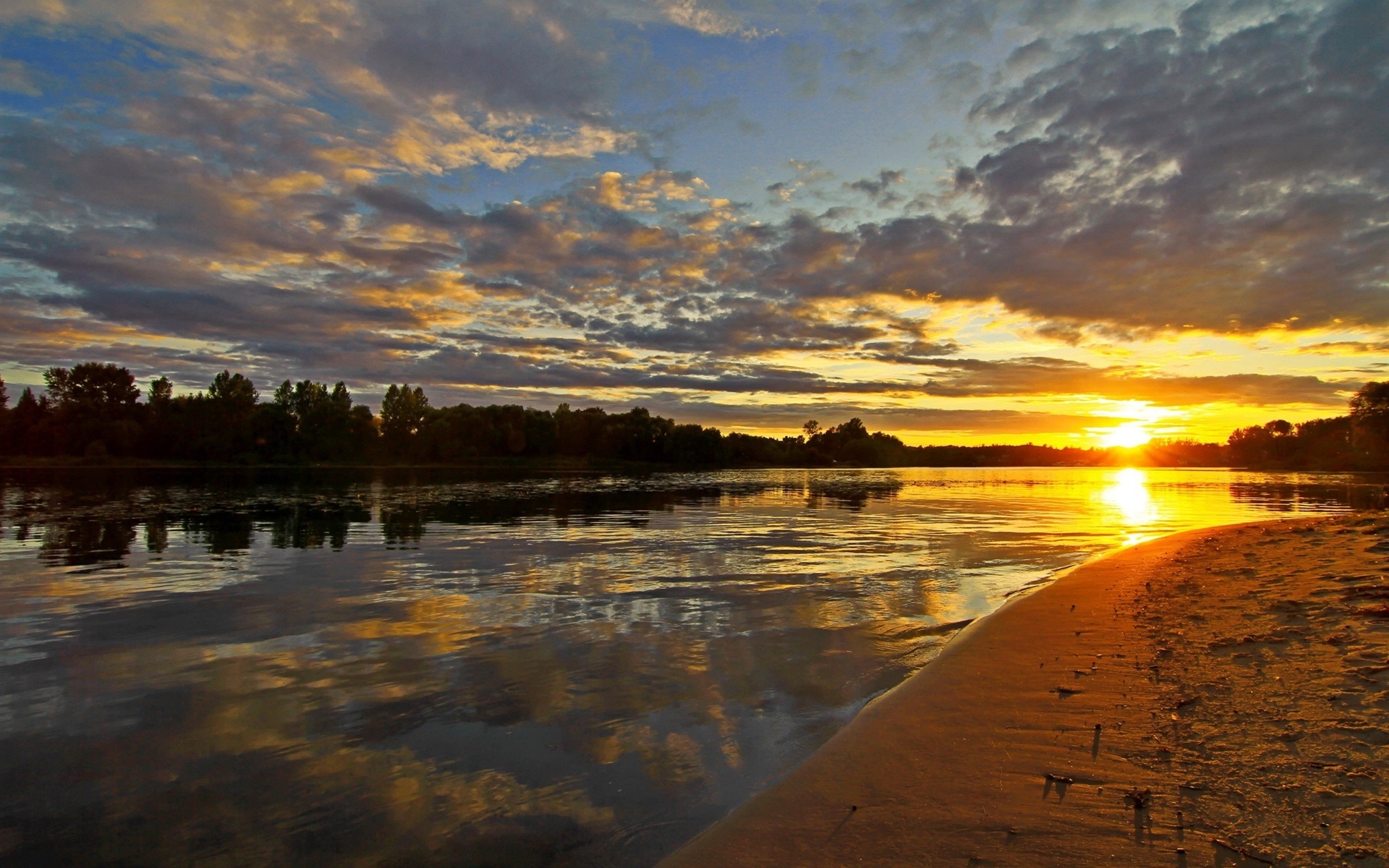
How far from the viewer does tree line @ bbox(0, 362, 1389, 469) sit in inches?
4277

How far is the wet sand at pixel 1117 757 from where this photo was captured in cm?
408

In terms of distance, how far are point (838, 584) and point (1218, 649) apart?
7.48 m

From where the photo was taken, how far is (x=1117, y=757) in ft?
17.1

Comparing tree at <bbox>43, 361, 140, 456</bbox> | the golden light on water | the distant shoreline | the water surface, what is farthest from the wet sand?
tree at <bbox>43, 361, 140, 456</bbox>

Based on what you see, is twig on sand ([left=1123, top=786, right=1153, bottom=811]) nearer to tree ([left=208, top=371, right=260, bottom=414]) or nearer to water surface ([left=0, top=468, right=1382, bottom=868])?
water surface ([left=0, top=468, right=1382, bottom=868])

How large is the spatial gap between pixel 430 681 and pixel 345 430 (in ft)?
457

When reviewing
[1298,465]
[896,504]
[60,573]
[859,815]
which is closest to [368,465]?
[896,504]

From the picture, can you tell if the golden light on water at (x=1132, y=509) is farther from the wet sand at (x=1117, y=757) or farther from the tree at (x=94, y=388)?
the tree at (x=94, y=388)

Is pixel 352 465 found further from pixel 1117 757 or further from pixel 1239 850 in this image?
pixel 1239 850

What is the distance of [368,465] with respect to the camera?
416 feet

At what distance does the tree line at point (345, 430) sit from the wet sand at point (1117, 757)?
398ft

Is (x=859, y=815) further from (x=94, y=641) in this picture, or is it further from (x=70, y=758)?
(x=94, y=641)

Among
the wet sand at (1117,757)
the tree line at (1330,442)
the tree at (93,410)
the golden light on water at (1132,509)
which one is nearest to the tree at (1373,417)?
the tree line at (1330,442)

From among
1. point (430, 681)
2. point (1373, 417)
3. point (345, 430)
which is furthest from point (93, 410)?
point (1373, 417)
